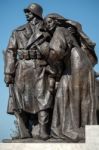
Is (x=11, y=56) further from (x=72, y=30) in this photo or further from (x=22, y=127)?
(x=22, y=127)

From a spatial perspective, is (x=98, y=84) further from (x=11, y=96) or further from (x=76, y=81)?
(x=11, y=96)

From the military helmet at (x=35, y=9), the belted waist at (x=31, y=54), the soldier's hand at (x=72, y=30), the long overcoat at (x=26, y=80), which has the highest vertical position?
the military helmet at (x=35, y=9)

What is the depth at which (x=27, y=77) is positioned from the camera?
9.16 m

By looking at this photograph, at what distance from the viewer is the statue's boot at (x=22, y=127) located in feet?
28.7

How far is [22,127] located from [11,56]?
1.53 m

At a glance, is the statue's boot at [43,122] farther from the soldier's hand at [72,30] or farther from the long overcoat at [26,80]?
the soldier's hand at [72,30]

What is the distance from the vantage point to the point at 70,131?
8.27 m

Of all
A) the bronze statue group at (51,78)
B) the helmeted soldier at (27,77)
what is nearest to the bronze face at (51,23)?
the bronze statue group at (51,78)

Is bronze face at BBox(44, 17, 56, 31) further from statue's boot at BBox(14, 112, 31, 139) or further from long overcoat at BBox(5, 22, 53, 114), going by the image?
statue's boot at BBox(14, 112, 31, 139)

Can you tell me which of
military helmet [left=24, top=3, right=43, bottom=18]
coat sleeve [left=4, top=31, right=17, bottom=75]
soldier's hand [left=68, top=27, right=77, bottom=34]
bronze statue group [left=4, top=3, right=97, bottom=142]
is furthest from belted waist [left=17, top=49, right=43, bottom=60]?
military helmet [left=24, top=3, right=43, bottom=18]

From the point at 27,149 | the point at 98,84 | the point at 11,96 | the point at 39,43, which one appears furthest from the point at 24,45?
the point at 27,149

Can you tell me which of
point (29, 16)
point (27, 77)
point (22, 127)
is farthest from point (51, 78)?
point (29, 16)

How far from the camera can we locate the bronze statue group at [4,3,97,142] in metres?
8.43

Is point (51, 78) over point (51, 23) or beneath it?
beneath
